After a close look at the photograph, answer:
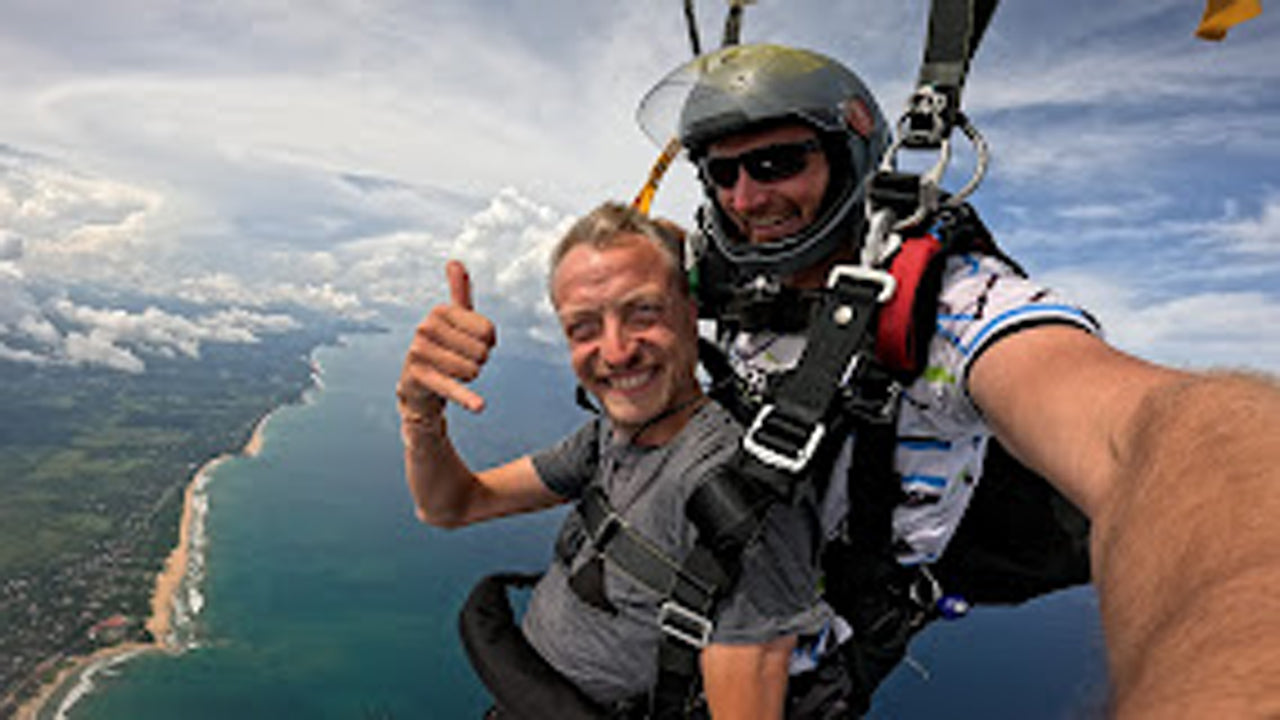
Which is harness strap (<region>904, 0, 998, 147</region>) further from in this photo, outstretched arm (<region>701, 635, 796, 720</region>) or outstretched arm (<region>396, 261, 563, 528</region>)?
outstretched arm (<region>701, 635, 796, 720</region>)

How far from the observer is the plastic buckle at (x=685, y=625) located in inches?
71.1

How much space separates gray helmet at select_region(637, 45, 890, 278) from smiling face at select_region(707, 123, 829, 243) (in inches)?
1.4

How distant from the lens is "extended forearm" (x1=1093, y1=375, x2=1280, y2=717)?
643 millimetres

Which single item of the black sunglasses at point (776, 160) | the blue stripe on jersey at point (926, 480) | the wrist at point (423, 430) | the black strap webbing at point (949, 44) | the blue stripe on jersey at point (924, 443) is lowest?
the blue stripe on jersey at point (926, 480)

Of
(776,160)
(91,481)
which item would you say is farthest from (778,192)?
(91,481)

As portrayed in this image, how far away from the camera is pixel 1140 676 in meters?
0.73

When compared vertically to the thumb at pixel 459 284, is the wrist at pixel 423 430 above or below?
below

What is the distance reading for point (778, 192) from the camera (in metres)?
2.29

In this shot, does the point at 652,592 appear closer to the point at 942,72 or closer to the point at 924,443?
the point at 924,443

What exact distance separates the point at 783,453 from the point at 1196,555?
3.21 ft

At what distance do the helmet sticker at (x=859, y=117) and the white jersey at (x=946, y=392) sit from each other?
2.82 feet

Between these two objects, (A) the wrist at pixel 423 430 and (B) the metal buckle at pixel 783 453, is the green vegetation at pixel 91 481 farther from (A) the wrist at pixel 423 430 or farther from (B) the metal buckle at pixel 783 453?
(B) the metal buckle at pixel 783 453

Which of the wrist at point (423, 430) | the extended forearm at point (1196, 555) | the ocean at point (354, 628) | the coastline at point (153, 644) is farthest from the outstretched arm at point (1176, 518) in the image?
the coastline at point (153, 644)

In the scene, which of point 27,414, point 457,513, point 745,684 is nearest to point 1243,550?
point 745,684
